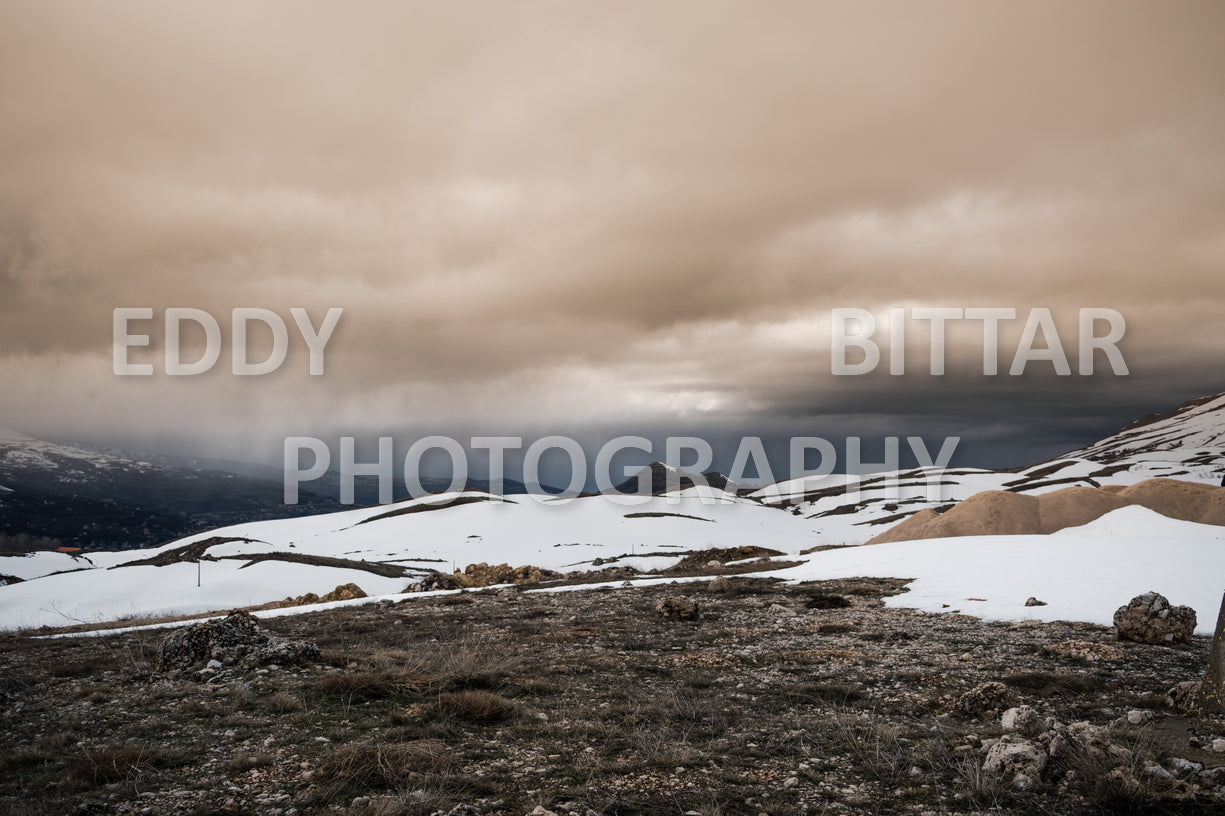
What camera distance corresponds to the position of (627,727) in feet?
24.2

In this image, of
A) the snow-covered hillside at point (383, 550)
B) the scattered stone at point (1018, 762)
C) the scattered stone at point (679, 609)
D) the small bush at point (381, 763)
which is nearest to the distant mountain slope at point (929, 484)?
the snow-covered hillside at point (383, 550)

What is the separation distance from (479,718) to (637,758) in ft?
7.76

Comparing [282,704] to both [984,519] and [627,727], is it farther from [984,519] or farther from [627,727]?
[984,519]

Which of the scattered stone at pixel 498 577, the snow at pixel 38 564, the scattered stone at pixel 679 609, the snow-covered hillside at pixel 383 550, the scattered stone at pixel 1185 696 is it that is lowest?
the snow at pixel 38 564

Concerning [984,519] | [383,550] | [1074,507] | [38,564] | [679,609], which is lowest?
[38,564]

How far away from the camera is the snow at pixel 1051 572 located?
51.0 feet

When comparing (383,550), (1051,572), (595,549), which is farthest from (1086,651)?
(383,550)

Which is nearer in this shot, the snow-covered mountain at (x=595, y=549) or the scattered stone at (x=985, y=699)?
the scattered stone at (x=985, y=699)

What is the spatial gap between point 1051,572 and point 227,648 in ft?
73.8

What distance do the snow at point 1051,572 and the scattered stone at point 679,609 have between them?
254 inches

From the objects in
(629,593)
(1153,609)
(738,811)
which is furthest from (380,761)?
(629,593)

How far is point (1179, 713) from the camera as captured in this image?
291 inches

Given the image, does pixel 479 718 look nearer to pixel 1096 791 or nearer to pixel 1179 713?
pixel 1096 791

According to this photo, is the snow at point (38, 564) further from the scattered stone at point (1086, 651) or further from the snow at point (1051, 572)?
the scattered stone at point (1086, 651)
